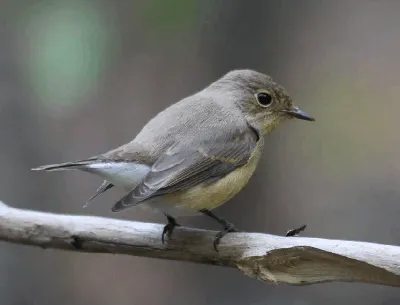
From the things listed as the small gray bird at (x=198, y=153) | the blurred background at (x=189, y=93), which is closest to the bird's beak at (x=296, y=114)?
the small gray bird at (x=198, y=153)

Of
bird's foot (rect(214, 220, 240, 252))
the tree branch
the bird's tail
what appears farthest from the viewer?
bird's foot (rect(214, 220, 240, 252))

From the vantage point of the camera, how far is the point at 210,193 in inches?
117

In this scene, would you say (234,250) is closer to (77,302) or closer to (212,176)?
(212,176)

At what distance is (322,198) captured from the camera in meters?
5.13

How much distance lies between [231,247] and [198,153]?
0.47m

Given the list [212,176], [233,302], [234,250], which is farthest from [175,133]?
[233,302]

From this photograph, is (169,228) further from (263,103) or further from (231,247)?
(263,103)

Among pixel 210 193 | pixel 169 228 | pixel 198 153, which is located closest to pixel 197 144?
pixel 198 153

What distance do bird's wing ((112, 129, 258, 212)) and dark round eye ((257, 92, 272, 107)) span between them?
7.9 inches

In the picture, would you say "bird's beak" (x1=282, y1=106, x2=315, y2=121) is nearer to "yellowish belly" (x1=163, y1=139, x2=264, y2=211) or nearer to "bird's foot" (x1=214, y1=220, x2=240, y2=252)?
"yellowish belly" (x1=163, y1=139, x2=264, y2=211)

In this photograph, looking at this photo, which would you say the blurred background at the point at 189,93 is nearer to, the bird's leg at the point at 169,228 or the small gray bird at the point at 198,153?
the small gray bird at the point at 198,153

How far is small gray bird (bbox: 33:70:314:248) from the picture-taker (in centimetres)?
286

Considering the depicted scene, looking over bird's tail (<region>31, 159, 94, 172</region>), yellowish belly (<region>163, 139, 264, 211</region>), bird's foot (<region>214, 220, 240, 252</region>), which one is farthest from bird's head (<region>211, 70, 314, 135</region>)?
bird's tail (<region>31, 159, 94, 172</region>)

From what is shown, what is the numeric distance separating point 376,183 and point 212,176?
7.83 ft
